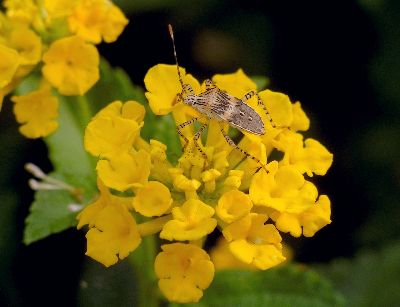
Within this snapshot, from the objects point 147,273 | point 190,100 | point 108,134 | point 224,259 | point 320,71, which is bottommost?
point 224,259

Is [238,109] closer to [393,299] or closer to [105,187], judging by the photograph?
[105,187]

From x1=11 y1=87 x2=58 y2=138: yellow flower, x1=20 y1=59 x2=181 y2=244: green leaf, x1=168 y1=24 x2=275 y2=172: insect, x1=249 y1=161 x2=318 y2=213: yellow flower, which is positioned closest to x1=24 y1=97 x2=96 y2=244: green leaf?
x1=20 y1=59 x2=181 y2=244: green leaf

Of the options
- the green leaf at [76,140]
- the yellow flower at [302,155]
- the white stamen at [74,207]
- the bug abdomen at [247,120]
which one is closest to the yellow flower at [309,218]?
the yellow flower at [302,155]

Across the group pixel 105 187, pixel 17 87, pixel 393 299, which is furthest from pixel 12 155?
pixel 393 299

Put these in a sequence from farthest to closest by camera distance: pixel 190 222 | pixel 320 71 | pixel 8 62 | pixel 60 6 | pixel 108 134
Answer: pixel 320 71 → pixel 60 6 → pixel 8 62 → pixel 108 134 → pixel 190 222

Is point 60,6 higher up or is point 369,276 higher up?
point 60,6

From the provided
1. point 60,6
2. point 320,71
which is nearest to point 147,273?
point 60,6

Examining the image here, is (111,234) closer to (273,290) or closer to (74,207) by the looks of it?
(74,207)
